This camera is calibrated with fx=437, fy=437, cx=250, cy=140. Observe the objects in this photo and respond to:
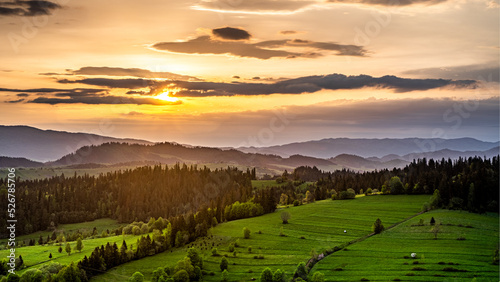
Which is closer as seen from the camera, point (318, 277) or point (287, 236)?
point (318, 277)

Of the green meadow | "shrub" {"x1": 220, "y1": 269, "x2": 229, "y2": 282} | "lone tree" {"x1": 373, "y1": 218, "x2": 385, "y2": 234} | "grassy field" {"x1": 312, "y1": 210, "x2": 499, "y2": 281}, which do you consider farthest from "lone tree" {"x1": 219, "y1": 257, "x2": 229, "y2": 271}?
"lone tree" {"x1": 373, "y1": 218, "x2": 385, "y2": 234}

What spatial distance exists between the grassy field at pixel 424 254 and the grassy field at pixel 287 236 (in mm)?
10277

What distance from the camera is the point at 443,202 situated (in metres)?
174

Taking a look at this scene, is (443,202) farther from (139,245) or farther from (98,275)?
(98,275)

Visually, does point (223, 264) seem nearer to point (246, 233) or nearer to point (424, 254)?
point (246, 233)

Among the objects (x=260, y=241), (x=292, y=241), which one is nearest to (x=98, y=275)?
(x=260, y=241)

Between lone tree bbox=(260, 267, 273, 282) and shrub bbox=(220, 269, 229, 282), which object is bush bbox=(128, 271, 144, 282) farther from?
lone tree bbox=(260, 267, 273, 282)

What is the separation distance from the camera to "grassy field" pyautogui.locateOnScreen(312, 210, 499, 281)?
335 feet

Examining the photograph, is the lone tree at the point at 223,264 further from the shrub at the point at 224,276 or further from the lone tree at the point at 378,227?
the lone tree at the point at 378,227

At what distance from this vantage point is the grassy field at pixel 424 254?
102250 millimetres

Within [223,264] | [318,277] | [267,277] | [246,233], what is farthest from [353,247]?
[246,233]

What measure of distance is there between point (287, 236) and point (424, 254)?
5150 cm

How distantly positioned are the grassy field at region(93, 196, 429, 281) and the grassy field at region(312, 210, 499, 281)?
10.3 metres

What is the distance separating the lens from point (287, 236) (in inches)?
6107
